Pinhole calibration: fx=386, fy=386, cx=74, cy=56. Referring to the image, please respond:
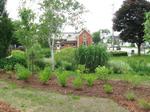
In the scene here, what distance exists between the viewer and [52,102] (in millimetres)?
10406

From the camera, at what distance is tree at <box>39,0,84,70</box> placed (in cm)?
2180

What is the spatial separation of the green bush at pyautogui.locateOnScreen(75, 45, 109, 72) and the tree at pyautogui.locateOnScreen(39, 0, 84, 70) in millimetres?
1814

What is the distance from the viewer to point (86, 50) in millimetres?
21250

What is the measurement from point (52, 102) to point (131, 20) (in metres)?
46.5

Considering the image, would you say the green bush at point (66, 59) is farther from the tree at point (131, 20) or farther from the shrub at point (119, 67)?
the tree at point (131, 20)

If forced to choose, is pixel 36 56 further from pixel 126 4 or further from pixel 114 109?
pixel 126 4

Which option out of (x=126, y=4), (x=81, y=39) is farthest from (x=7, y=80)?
(x=81, y=39)

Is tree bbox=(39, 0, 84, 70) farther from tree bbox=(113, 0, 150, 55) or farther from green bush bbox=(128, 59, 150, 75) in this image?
tree bbox=(113, 0, 150, 55)

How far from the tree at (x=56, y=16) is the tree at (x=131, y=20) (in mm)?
32736

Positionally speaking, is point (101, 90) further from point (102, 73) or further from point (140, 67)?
point (140, 67)

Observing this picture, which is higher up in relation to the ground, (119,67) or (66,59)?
(66,59)

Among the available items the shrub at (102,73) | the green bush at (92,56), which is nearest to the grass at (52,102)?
the shrub at (102,73)

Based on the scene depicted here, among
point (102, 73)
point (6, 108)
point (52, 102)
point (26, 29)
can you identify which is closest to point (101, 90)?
point (102, 73)

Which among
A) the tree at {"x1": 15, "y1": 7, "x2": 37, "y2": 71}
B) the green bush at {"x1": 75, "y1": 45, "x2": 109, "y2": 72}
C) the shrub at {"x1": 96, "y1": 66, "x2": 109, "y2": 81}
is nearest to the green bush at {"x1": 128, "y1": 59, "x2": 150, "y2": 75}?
the green bush at {"x1": 75, "y1": 45, "x2": 109, "y2": 72}
